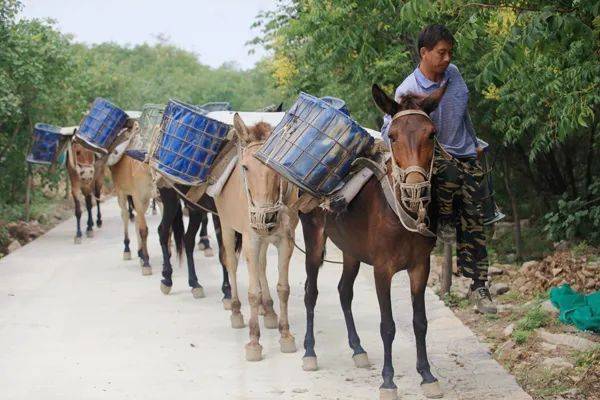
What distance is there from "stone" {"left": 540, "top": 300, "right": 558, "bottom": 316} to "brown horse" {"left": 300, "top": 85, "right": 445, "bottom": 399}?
2.14 metres

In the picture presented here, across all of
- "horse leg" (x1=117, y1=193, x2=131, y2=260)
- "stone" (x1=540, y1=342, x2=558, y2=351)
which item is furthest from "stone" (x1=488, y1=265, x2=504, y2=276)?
"horse leg" (x1=117, y1=193, x2=131, y2=260)

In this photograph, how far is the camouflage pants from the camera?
23.1 ft

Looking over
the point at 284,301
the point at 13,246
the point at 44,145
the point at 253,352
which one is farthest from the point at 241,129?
the point at 44,145

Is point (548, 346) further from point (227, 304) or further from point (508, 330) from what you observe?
point (227, 304)

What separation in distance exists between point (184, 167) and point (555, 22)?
4.79 m

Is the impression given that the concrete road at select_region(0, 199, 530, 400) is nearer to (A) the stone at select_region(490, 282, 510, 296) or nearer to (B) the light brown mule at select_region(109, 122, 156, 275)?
(B) the light brown mule at select_region(109, 122, 156, 275)

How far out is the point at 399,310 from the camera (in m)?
10.5

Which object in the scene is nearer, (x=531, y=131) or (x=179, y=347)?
(x=179, y=347)

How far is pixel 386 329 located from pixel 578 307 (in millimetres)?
2412

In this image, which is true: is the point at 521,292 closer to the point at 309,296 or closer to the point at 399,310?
the point at 399,310

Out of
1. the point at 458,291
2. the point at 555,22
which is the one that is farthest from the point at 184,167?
the point at 555,22

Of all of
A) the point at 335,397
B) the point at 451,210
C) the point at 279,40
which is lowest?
the point at 335,397

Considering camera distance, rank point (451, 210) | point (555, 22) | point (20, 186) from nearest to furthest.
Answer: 1. point (555, 22)
2. point (451, 210)
3. point (20, 186)

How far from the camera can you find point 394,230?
714 centimetres
